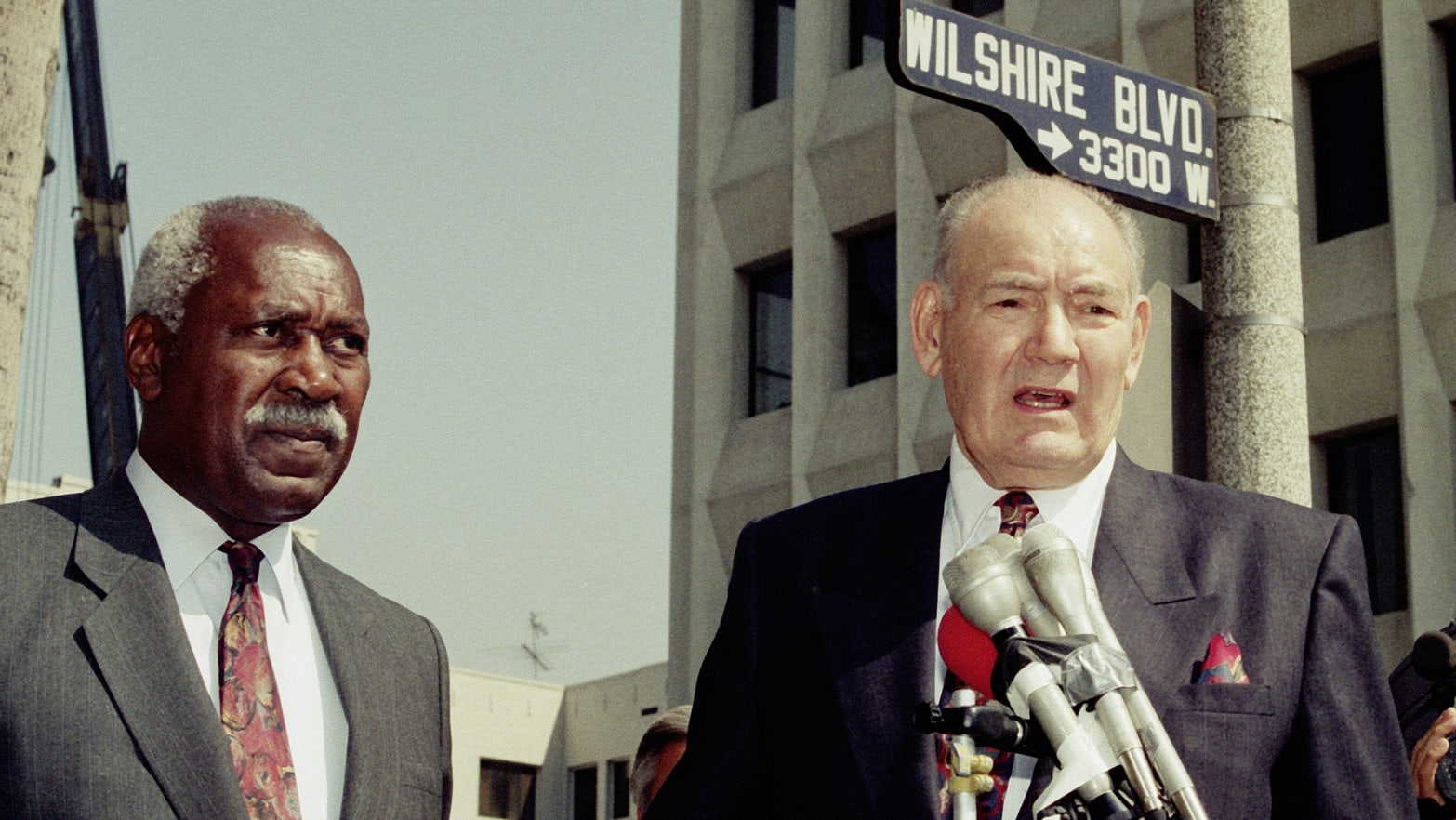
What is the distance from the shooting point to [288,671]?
3916mm

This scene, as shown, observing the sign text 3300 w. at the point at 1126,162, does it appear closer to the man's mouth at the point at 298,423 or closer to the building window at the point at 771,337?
the man's mouth at the point at 298,423

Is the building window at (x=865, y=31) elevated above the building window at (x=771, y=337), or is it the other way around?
the building window at (x=865, y=31)

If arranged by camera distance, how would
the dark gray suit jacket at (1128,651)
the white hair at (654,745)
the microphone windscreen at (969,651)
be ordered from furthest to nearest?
the white hair at (654,745)
the dark gray suit jacket at (1128,651)
the microphone windscreen at (969,651)

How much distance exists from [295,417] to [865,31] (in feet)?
68.6

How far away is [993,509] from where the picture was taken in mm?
3840

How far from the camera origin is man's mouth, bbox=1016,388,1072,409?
3.68m

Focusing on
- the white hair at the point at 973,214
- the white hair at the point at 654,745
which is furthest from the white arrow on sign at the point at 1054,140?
the white hair at the point at 654,745

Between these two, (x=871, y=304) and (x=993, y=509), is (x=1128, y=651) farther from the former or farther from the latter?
(x=871, y=304)

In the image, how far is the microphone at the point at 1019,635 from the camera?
267 cm

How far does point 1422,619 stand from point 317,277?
14577 mm

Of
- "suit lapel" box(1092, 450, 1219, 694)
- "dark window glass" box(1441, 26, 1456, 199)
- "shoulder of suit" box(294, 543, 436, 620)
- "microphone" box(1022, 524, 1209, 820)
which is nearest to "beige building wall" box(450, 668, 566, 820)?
"dark window glass" box(1441, 26, 1456, 199)

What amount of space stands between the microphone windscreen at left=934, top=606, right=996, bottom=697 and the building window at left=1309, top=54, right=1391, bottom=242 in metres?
16.6

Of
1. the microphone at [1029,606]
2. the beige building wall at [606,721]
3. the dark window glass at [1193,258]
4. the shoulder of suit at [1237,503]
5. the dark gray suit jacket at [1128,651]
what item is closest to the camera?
the microphone at [1029,606]

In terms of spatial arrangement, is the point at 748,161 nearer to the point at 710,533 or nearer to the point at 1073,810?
the point at 710,533
